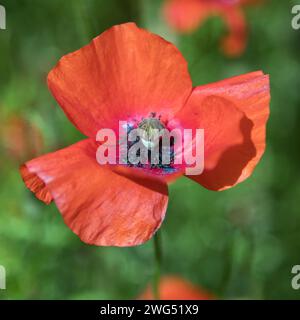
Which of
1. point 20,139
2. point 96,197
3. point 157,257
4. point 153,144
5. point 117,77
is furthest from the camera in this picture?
point 20,139

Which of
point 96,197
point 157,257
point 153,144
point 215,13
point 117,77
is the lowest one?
point 157,257

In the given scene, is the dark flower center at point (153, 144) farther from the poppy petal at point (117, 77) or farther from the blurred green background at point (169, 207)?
the blurred green background at point (169, 207)

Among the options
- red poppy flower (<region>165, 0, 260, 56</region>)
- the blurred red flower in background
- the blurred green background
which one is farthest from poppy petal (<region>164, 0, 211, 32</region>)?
the blurred red flower in background

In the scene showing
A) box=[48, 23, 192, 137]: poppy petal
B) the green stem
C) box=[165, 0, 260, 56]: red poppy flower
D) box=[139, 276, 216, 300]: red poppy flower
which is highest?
box=[165, 0, 260, 56]: red poppy flower

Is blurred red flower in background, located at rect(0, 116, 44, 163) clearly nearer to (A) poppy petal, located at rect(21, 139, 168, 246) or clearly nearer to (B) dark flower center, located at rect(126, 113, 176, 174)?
(B) dark flower center, located at rect(126, 113, 176, 174)

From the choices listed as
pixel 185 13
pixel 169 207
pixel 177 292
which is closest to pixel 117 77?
pixel 177 292

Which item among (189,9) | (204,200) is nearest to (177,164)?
(204,200)

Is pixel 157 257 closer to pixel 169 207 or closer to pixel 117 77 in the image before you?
pixel 117 77
